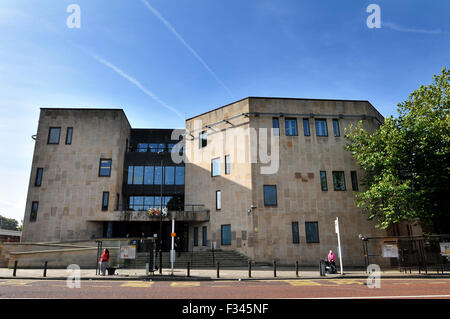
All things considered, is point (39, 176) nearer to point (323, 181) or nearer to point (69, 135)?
point (69, 135)

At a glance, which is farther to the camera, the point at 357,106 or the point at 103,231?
the point at 103,231

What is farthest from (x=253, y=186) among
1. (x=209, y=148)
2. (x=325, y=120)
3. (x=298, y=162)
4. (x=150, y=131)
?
(x=150, y=131)

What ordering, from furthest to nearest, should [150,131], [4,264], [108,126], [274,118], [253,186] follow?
[150,131]
[108,126]
[274,118]
[253,186]
[4,264]

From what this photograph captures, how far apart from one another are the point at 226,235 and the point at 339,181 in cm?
1208

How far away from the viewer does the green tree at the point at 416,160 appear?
21625 mm

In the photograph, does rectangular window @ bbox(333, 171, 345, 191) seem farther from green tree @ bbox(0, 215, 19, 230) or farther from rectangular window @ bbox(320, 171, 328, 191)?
green tree @ bbox(0, 215, 19, 230)

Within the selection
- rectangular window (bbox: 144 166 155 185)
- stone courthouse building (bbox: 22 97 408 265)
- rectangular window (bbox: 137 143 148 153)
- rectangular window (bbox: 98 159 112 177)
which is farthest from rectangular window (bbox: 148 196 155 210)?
rectangular window (bbox: 137 143 148 153)

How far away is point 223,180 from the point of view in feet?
97.8

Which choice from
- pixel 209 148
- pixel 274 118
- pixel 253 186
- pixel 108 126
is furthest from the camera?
pixel 108 126

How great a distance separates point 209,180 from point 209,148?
3.52 m

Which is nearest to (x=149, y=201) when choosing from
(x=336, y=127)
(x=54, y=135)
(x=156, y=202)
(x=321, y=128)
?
(x=156, y=202)

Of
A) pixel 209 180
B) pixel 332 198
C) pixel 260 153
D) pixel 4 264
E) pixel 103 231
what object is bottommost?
pixel 4 264

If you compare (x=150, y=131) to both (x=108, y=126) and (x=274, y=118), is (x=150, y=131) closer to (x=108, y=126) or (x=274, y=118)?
(x=108, y=126)

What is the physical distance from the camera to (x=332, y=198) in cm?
2764
